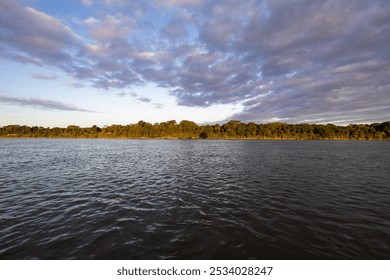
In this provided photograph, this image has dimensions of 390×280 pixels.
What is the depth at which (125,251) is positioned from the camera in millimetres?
10070

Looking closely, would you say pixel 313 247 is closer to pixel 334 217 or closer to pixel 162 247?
pixel 334 217

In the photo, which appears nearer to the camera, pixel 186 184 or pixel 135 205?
pixel 135 205

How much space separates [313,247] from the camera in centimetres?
1043

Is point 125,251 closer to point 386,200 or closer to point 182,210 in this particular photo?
point 182,210

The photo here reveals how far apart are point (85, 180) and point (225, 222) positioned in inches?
861

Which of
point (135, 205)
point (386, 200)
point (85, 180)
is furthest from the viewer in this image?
point (85, 180)

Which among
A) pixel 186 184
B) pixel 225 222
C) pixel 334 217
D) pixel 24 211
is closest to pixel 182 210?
pixel 225 222

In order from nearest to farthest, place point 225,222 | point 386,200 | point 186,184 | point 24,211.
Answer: point 225,222 < point 24,211 < point 386,200 < point 186,184

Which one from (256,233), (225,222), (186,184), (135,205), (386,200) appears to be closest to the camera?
(256,233)

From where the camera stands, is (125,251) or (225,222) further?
(225,222)
